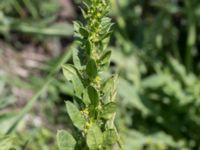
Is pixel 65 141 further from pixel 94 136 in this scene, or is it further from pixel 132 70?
pixel 132 70

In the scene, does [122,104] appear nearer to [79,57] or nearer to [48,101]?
[48,101]

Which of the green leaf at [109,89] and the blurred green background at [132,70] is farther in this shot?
the blurred green background at [132,70]

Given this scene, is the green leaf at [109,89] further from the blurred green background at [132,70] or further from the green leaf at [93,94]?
the blurred green background at [132,70]

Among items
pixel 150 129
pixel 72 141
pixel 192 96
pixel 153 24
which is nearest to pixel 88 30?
pixel 72 141

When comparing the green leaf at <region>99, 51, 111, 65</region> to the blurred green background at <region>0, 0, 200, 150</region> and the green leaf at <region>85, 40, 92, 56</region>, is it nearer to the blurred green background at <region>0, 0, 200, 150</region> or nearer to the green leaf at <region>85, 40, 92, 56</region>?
the green leaf at <region>85, 40, 92, 56</region>

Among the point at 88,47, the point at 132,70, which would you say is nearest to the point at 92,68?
the point at 88,47

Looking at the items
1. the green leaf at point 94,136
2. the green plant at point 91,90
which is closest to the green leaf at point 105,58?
the green plant at point 91,90
